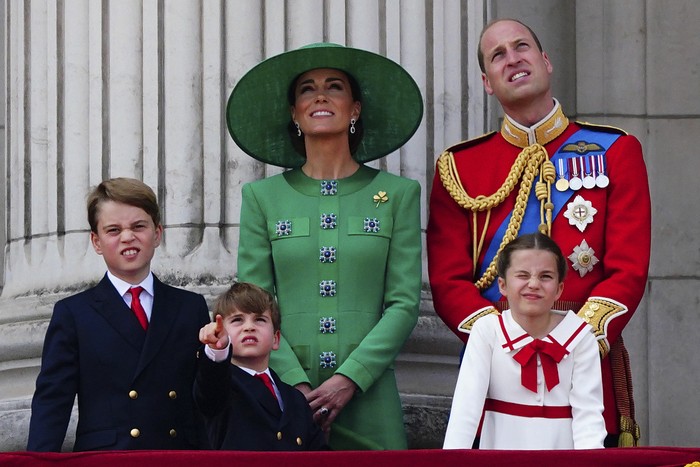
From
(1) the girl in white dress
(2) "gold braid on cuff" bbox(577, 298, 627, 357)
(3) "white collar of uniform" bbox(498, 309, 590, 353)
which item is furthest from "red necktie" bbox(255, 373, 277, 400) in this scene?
(2) "gold braid on cuff" bbox(577, 298, 627, 357)

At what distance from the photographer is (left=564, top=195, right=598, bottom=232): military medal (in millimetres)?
6082

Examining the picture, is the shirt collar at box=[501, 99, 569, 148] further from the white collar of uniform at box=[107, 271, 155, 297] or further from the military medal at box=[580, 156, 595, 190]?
the white collar of uniform at box=[107, 271, 155, 297]

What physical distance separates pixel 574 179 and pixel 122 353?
146 cm

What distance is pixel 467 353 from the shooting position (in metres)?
5.68

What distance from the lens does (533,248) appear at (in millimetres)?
5691

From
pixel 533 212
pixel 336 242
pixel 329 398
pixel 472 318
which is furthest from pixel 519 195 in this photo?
pixel 329 398

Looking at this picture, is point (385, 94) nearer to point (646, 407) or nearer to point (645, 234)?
point (645, 234)

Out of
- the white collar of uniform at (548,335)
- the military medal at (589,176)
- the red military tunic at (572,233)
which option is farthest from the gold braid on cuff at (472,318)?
the military medal at (589,176)

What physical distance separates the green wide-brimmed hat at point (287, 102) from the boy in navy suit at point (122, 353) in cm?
72

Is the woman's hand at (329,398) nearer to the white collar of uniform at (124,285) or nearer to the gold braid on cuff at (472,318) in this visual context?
the gold braid on cuff at (472,318)

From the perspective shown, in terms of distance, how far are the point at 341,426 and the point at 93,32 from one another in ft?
6.20

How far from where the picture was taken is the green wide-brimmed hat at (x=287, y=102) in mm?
6324

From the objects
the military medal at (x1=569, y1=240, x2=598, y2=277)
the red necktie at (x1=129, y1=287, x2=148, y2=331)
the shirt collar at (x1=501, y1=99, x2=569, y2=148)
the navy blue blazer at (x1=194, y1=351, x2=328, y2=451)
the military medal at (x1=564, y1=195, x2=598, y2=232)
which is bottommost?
the navy blue blazer at (x1=194, y1=351, x2=328, y2=451)

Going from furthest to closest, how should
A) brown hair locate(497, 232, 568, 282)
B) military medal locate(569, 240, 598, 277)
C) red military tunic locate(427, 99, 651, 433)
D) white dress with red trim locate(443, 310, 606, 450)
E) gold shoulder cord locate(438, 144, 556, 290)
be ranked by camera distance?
gold shoulder cord locate(438, 144, 556, 290) < military medal locate(569, 240, 598, 277) < red military tunic locate(427, 99, 651, 433) < brown hair locate(497, 232, 568, 282) < white dress with red trim locate(443, 310, 606, 450)
